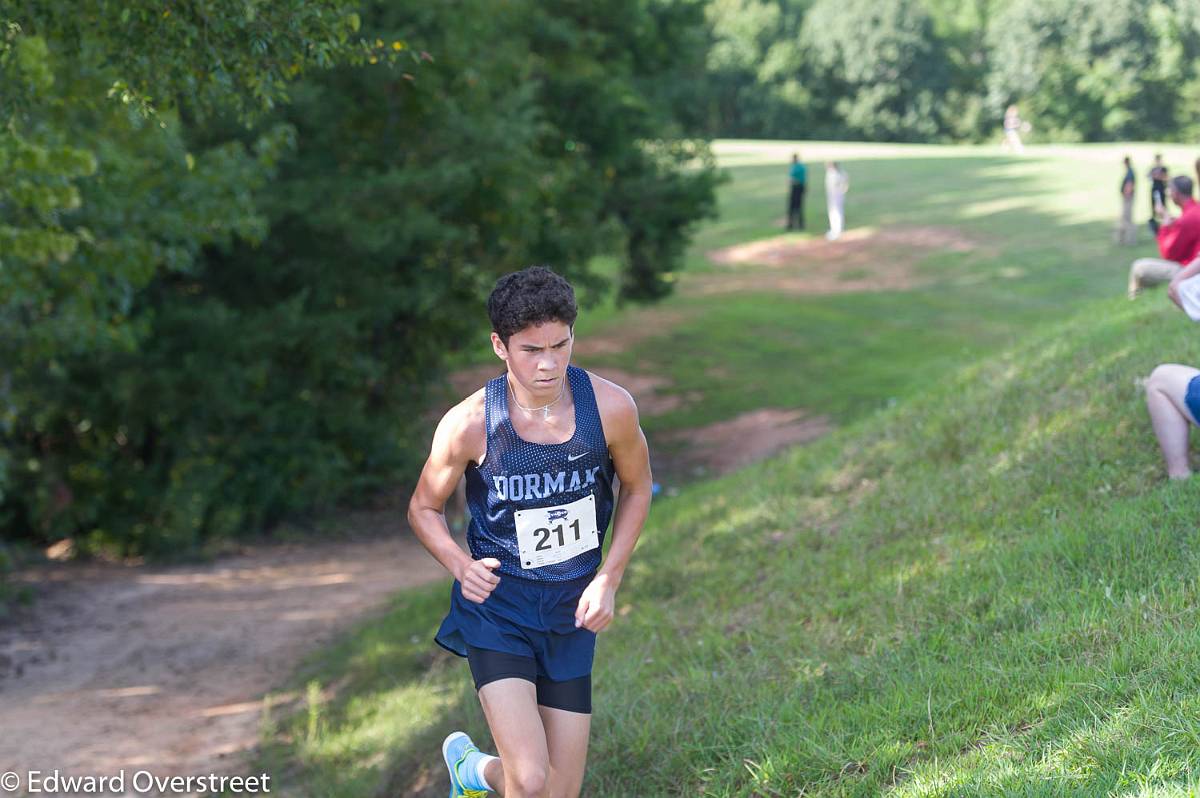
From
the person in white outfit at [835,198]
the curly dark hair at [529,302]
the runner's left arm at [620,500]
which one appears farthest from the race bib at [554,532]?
Result: the person in white outfit at [835,198]

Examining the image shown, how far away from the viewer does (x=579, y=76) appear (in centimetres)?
2008

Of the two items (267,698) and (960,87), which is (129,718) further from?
(960,87)

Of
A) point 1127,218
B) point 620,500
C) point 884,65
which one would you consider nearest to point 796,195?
point 1127,218

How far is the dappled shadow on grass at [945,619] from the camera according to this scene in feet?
14.4

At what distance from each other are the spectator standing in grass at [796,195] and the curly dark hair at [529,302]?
1258 inches

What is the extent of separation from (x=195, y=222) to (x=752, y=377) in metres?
13.1

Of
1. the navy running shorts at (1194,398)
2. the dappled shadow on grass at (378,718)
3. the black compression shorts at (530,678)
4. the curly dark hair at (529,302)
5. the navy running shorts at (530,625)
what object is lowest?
the dappled shadow on grass at (378,718)

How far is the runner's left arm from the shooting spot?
4262mm

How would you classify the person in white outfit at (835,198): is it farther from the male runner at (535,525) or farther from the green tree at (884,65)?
the green tree at (884,65)

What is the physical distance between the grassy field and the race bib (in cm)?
129

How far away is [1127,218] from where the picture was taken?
28172 mm

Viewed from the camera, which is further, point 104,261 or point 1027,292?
point 1027,292

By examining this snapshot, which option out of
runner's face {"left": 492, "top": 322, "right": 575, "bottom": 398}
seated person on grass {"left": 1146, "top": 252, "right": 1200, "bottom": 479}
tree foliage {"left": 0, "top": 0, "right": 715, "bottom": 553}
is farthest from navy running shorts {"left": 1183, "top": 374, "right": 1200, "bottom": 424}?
tree foliage {"left": 0, "top": 0, "right": 715, "bottom": 553}

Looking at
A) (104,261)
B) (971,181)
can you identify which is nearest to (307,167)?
(104,261)
